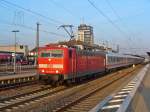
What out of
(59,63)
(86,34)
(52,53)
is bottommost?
(59,63)

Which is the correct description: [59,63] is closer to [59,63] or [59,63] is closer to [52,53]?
[59,63]

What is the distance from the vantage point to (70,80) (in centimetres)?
2684

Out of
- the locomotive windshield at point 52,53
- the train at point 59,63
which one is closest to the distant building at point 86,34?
the train at point 59,63

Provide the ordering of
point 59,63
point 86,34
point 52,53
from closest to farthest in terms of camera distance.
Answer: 1. point 59,63
2. point 52,53
3. point 86,34

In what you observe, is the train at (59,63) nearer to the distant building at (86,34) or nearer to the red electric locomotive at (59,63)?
the red electric locomotive at (59,63)

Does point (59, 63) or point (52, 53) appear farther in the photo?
point (52, 53)

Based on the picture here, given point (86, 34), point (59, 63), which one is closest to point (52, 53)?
point (59, 63)

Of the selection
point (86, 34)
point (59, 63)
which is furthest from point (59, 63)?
point (86, 34)

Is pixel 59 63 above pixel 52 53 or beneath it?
beneath

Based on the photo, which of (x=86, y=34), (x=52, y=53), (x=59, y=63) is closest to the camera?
(x=59, y=63)

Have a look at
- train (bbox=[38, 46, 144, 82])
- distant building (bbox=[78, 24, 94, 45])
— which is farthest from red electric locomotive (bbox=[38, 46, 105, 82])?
distant building (bbox=[78, 24, 94, 45])

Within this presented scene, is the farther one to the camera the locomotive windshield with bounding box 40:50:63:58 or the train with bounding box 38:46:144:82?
the locomotive windshield with bounding box 40:50:63:58

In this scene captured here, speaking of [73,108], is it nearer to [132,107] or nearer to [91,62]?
[132,107]

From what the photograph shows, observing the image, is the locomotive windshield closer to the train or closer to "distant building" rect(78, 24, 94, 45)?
the train
